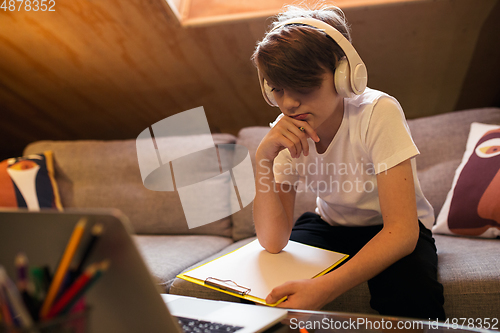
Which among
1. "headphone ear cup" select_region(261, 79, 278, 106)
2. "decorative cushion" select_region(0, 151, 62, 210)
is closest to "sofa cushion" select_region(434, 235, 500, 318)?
"headphone ear cup" select_region(261, 79, 278, 106)

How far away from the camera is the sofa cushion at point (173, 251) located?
4.06 ft

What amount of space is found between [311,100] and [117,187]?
1.29 meters

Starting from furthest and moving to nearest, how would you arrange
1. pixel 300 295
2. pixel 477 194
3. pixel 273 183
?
pixel 477 194 → pixel 273 183 → pixel 300 295

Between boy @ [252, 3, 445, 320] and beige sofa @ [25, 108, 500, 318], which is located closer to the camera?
boy @ [252, 3, 445, 320]

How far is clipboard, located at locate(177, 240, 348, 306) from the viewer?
2.55 ft

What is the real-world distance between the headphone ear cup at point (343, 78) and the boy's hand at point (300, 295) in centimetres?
43

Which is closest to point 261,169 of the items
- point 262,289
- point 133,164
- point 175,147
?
point 262,289

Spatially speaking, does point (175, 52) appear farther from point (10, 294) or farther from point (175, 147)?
point (10, 294)

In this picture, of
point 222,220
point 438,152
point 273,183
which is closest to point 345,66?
point 273,183

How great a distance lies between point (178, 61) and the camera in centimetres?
206

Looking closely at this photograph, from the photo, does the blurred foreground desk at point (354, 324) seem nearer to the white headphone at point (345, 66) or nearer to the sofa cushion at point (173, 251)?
the white headphone at point (345, 66)

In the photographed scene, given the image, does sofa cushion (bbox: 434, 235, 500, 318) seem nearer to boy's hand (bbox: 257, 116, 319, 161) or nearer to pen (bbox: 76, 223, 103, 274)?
boy's hand (bbox: 257, 116, 319, 161)

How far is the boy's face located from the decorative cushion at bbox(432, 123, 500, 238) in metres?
0.67

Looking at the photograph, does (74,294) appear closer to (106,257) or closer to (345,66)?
(106,257)
